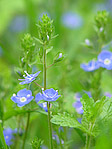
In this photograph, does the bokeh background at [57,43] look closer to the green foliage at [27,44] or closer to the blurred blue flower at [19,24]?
the blurred blue flower at [19,24]

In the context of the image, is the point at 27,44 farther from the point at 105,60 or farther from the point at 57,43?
the point at 57,43

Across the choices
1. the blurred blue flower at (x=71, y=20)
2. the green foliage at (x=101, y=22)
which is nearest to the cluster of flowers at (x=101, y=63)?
the green foliage at (x=101, y=22)

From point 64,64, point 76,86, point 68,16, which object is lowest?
point 76,86

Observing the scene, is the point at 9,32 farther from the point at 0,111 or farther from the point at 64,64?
the point at 0,111

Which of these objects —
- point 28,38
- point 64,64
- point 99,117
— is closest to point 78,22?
point 64,64

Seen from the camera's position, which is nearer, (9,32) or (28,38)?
(28,38)

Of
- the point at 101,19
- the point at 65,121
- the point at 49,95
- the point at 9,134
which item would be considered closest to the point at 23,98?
the point at 49,95
